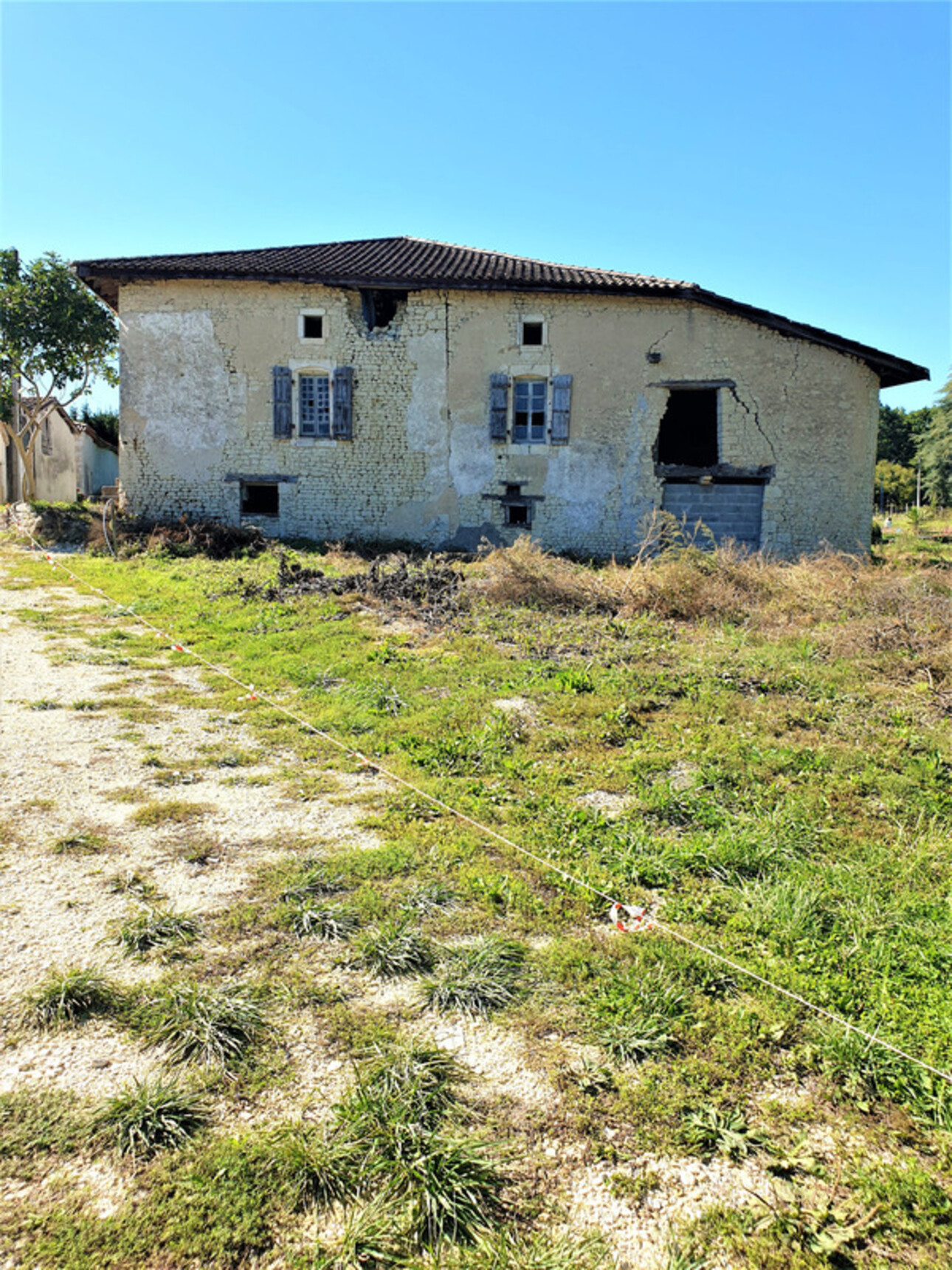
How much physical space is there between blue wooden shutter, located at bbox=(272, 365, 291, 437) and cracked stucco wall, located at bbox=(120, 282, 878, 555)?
184 millimetres

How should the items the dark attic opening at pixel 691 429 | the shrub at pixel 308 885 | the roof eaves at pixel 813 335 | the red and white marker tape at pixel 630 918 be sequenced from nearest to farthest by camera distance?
the red and white marker tape at pixel 630 918
the shrub at pixel 308 885
the roof eaves at pixel 813 335
the dark attic opening at pixel 691 429

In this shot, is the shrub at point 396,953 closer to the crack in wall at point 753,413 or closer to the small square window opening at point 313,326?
the crack in wall at point 753,413

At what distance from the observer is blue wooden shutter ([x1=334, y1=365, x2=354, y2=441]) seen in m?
16.3

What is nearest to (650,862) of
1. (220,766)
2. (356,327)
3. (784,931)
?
(784,931)

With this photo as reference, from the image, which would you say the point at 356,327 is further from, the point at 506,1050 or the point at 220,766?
the point at 506,1050

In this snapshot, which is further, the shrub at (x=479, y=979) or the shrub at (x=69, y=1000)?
the shrub at (x=479, y=979)

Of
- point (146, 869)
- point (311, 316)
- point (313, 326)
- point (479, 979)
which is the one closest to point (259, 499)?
point (313, 326)

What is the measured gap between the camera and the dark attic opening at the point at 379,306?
16.4 m

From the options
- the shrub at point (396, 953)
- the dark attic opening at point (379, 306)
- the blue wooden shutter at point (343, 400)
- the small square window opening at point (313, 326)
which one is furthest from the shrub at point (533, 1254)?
the small square window opening at point (313, 326)

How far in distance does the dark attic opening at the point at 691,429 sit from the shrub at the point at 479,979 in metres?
17.0

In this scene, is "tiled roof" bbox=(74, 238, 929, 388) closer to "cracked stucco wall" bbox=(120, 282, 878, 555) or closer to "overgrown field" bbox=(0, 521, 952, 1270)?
"cracked stucco wall" bbox=(120, 282, 878, 555)

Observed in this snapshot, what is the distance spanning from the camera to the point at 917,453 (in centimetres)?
4294

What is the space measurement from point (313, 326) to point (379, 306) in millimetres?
1548

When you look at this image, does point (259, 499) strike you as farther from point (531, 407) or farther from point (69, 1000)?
point (69, 1000)
